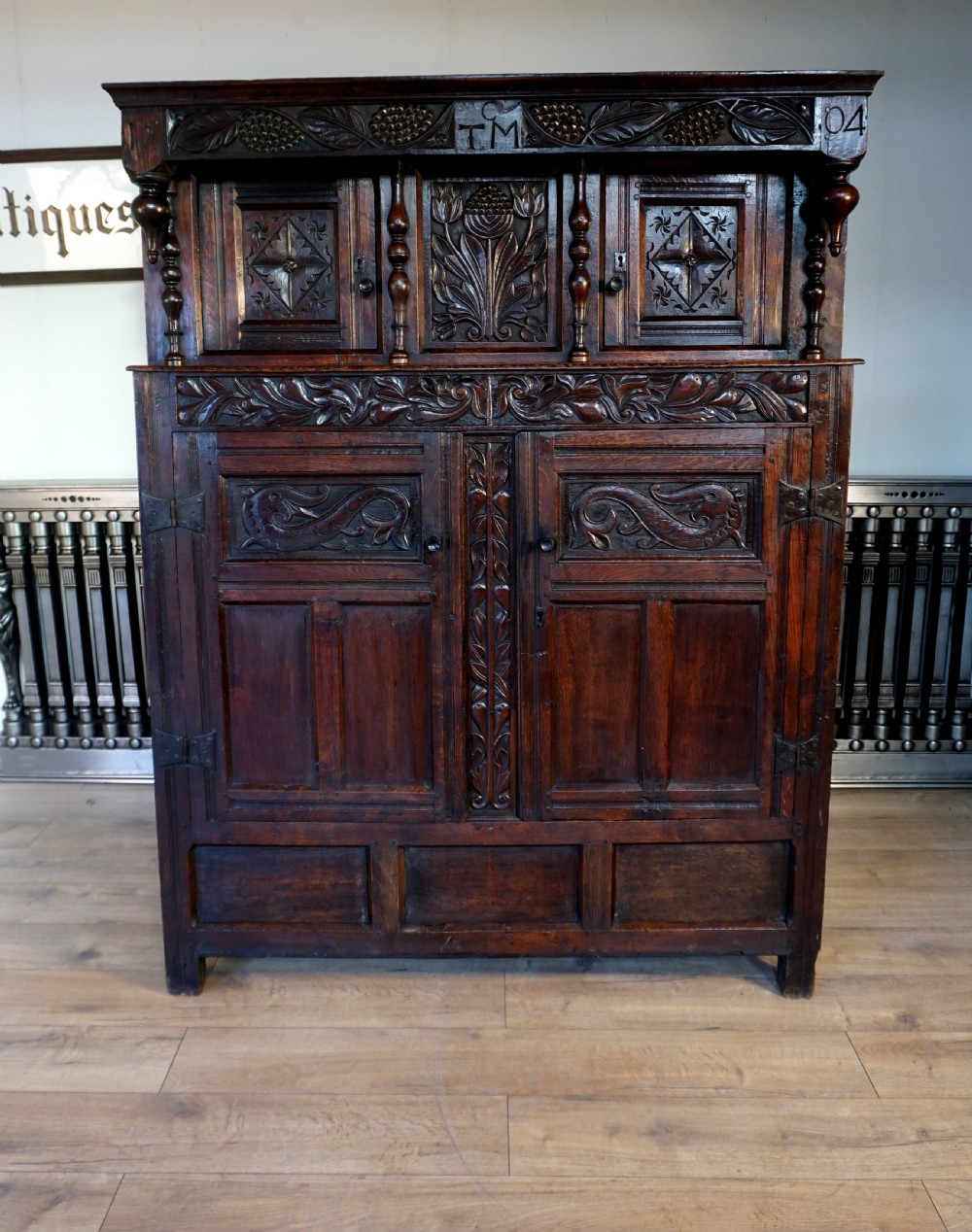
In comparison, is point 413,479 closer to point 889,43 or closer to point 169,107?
point 169,107

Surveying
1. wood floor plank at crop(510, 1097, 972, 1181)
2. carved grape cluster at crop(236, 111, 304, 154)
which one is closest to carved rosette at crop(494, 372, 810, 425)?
carved grape cluster at crop(236, 111, 304, 154)

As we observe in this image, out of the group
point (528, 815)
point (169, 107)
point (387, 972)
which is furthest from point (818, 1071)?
point (169, 107)

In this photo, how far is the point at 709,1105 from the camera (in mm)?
1978

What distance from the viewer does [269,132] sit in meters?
2.10

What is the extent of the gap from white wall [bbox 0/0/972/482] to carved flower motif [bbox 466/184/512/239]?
3.70ft

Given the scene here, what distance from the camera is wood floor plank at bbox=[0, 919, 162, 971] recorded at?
2488mm

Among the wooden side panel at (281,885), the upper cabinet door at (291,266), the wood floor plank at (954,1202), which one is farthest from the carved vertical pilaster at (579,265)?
the wood floor plank at (954,1202)

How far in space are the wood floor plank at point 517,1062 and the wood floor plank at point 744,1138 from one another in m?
0.05

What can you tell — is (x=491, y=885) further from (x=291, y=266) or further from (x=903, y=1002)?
(x=291, y=266)

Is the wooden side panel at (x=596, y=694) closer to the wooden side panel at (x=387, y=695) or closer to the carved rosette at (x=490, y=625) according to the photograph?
the carved rosette at (x=490, y=625)

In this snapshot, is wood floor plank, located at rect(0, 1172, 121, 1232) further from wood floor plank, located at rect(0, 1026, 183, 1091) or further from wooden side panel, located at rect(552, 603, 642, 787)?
wooden side panel, located at rect(552, 603, 642, 787)

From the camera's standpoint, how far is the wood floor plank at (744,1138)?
182 cm

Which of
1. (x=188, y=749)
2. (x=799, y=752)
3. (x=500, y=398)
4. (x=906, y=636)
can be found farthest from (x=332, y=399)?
(x=906, y=636)

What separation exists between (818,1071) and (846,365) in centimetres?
147
